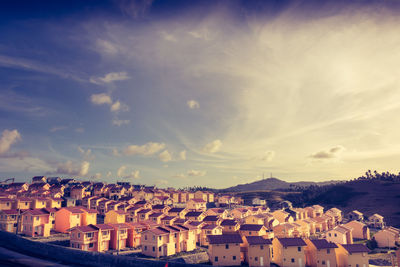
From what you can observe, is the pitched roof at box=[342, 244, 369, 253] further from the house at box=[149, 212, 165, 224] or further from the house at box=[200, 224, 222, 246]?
the house at box=[149, 212, 165, 224]

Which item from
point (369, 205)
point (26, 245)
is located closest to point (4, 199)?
point (26, 245)

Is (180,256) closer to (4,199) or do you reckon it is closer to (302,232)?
(302,232)

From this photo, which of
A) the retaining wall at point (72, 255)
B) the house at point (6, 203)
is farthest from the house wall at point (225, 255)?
the house at point (6, 203)

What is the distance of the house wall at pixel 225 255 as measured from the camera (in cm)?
5566

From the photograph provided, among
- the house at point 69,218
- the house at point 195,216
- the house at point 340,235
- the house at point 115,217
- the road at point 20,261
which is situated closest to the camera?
the road at point 20,261

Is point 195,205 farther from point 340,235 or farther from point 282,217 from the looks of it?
point 340,235

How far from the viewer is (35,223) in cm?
6575

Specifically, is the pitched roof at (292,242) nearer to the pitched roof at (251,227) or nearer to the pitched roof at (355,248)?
the pitched roof at (355,248)

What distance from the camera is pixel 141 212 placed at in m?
85.9

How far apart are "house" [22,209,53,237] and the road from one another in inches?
653

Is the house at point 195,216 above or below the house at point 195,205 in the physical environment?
below

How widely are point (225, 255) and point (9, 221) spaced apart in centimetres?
5233

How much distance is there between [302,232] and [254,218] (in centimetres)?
1475

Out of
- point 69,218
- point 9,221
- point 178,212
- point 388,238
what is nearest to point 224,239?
point 178,212
